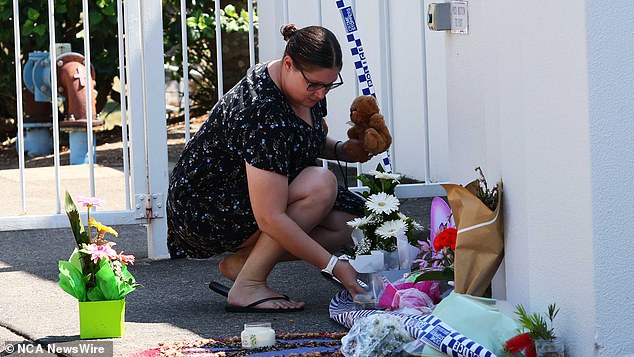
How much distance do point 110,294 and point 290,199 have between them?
0.79 m

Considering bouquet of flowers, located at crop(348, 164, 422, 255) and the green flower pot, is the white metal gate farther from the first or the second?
the green flower pot

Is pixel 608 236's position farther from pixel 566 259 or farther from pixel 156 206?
pixel 156 206

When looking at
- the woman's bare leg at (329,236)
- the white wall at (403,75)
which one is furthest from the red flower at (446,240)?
the white wall at (403,75)

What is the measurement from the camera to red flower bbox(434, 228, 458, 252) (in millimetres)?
3564

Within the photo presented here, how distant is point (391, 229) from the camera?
3.92m

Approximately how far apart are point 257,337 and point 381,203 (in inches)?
33.0

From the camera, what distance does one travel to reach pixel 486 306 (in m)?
3.07

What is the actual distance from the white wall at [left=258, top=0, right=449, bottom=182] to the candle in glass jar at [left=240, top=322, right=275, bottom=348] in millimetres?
2613

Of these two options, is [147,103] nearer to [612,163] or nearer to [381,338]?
[381,338]

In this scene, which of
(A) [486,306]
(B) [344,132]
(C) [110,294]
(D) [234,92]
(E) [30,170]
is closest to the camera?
(A) [486,306]

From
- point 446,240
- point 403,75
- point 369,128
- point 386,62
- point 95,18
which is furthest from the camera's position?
point 95,18

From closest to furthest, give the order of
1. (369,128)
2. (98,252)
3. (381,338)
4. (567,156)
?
(567,156)
(381,338)
(98,252)
(369,128)

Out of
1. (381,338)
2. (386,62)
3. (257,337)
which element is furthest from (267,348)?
(386,62)

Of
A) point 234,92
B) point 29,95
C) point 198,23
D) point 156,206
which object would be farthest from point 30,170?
point 234,92
